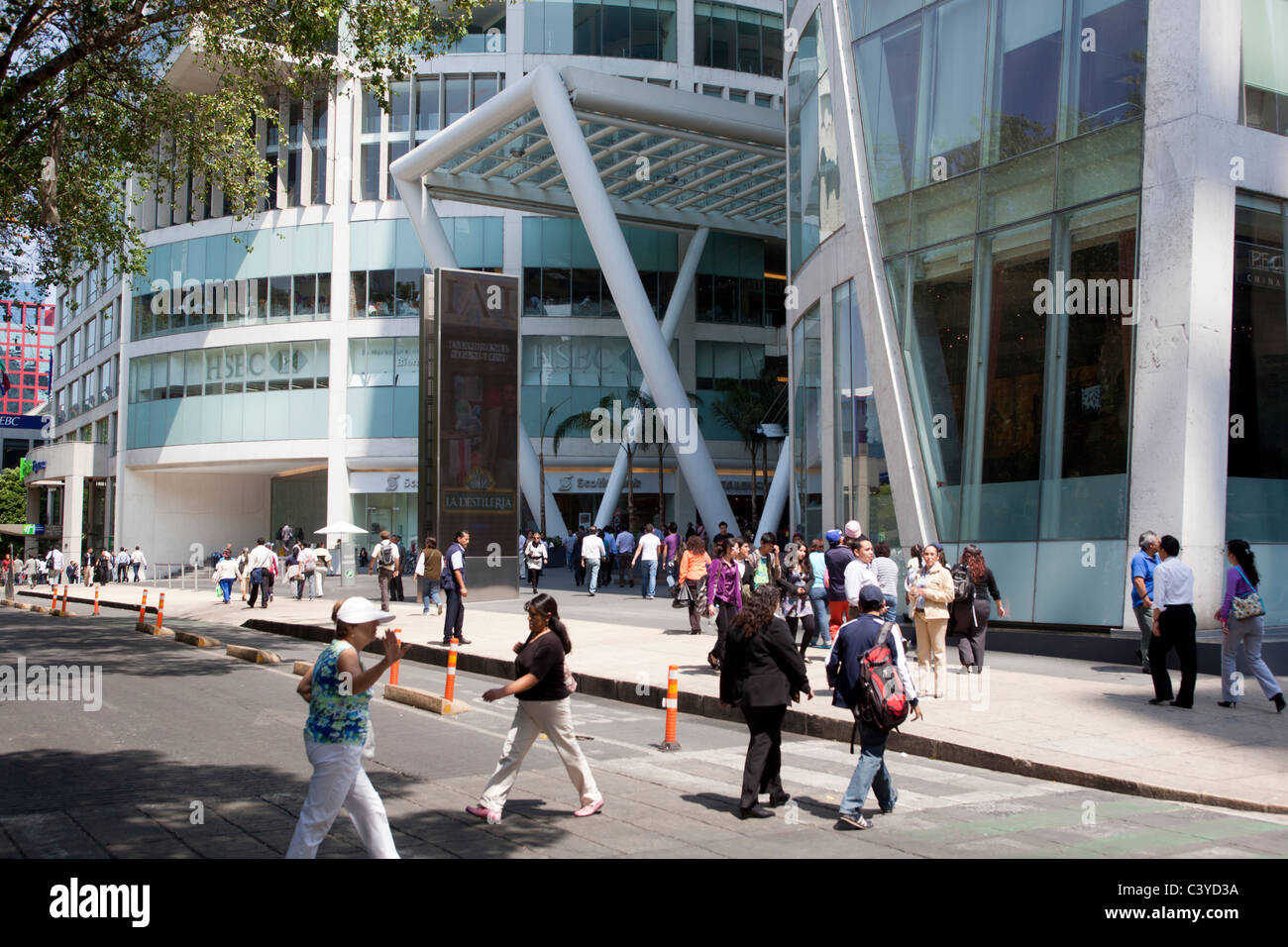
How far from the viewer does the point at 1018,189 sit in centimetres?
1666

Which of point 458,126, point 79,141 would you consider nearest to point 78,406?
point 458,126

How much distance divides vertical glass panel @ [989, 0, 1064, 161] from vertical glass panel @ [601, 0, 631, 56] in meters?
32.0

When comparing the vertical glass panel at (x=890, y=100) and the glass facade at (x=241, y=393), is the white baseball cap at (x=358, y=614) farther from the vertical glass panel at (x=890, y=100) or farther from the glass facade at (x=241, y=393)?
the glass facade at (x=241, y=393)

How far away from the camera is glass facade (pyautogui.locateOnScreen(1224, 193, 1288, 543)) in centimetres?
1455

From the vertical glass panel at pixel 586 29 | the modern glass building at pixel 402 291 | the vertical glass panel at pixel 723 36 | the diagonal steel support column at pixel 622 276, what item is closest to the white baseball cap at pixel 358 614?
the diagonal steel support column at pixel 622 276

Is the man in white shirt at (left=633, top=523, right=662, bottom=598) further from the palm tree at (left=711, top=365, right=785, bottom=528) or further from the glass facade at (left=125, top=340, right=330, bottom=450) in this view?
the glass facade at (left=125, top=340, right=330, bottom=450)

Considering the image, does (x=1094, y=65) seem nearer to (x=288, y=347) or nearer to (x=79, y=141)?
(x=79, y=141)

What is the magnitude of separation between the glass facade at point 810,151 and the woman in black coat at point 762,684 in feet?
48.8

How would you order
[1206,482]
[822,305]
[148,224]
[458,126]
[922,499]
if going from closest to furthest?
[1206,482]
[922,499]
[822,305]
[458,126]
[148,224]

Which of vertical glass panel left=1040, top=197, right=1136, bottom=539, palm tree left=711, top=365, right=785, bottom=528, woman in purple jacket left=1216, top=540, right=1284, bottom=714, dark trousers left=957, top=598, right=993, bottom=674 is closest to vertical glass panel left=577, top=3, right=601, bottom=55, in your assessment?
palm tree left=711, top=365, right=785, bottom=528

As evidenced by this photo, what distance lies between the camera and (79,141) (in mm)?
17984

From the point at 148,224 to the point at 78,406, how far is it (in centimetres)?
1989

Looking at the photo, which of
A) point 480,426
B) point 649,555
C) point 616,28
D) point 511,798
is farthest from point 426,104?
point 511,798

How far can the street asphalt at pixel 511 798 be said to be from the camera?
21.4ft
